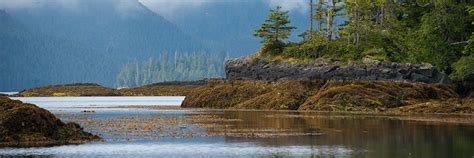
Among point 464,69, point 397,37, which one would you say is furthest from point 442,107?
point 397,37

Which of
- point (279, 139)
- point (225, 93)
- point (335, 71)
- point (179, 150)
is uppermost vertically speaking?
point (335, 71)

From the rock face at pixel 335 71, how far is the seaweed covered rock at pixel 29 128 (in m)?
54.6

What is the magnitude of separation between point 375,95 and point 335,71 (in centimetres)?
1094

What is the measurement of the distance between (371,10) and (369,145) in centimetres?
8390

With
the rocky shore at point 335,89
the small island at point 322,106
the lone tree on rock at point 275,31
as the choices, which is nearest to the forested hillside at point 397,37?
the lone tree on rock at point 275,31

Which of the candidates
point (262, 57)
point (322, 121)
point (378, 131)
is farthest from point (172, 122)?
point (262, 57)

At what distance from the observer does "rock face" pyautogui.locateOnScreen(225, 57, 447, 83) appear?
312 ft

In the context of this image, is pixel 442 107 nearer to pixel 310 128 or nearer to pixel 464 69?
pixel 464 69

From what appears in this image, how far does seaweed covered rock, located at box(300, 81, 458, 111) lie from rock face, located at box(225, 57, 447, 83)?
3107 millimetres

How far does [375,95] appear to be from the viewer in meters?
89.2

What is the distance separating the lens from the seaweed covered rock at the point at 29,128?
46125 millimetres

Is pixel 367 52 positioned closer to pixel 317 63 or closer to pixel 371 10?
pixel 317 63

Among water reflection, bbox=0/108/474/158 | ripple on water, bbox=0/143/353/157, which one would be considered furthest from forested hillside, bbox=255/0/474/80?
ripple on water, bbox=0/143/353/157

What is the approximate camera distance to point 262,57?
368ft
